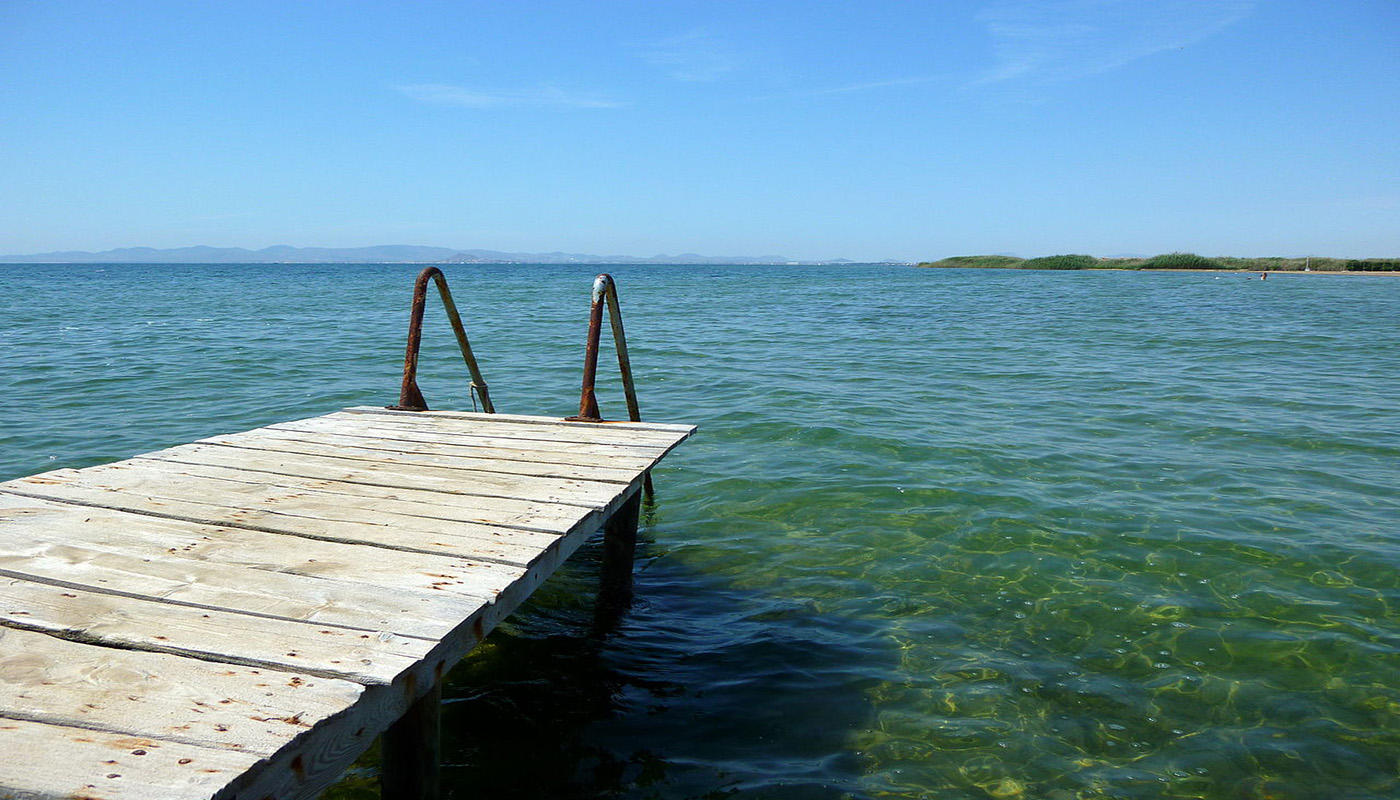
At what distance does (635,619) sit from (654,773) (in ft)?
5.13

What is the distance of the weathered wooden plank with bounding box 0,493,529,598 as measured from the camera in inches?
107

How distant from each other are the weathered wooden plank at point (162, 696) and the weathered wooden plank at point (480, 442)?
8.15 feet

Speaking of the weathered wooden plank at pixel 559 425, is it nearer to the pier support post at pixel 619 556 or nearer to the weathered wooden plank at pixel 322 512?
the pier support post at pixel 619 556

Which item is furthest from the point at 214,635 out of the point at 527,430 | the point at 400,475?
the point at 527,430

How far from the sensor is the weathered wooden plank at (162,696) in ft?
5.92

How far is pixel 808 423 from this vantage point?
32.5 ft

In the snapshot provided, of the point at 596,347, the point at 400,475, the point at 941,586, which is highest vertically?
the point at 596,347

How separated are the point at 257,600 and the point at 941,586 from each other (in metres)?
4.17

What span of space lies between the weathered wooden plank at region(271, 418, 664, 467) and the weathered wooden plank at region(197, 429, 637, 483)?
0.44 feet

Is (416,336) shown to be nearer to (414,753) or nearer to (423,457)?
(423,457)

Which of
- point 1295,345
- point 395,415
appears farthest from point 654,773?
point 1295,345

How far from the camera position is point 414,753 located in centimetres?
261

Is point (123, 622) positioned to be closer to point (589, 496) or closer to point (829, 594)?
point (589, 496)

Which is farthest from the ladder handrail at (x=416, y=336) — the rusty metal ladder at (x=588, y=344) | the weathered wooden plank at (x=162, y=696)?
the weathered wooden plank at (x=162, y=696)
